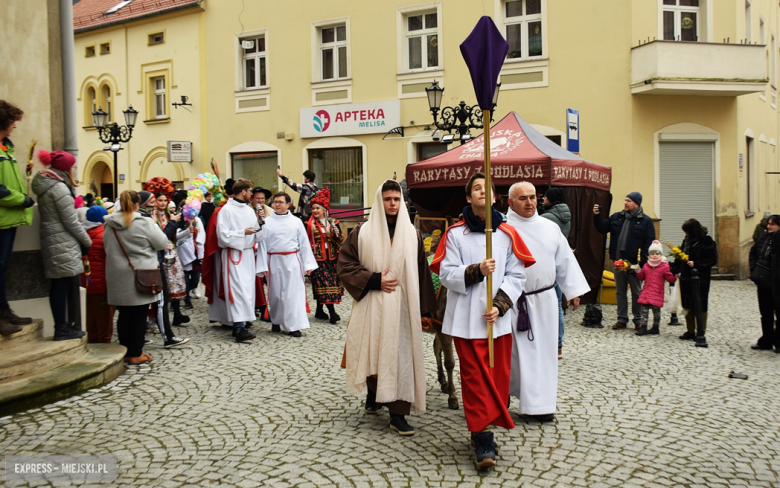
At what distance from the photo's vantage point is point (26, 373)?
5.53 m

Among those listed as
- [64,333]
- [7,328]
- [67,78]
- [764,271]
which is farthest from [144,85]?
[764,271]

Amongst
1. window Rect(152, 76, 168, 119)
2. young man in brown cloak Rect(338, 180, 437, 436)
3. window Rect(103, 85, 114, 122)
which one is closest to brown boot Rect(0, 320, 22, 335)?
young man in brown cloak Rect(338, 180, 437, 436)

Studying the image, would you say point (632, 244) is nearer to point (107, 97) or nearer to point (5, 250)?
point (5, 250)

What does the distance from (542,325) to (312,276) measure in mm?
5047

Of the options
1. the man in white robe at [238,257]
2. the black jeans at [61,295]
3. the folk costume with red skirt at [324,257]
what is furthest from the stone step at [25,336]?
the folk costume with red skirt at [324,257]

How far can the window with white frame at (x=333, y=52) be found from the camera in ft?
63.6

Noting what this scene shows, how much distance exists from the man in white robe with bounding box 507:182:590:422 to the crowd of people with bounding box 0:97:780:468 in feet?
0.03

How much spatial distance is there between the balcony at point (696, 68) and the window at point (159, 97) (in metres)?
15.0

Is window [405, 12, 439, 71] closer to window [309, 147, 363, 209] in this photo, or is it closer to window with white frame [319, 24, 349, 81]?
window with white frame [319, 24, 349, 81]

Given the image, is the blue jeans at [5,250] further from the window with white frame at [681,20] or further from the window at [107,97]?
the window at [107,97]

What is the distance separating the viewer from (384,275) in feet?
15.9

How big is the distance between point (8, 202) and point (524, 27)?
14.2 m

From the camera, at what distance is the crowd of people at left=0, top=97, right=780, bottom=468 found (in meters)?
4.46

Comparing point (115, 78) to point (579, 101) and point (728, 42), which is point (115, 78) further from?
point (728, 42)
